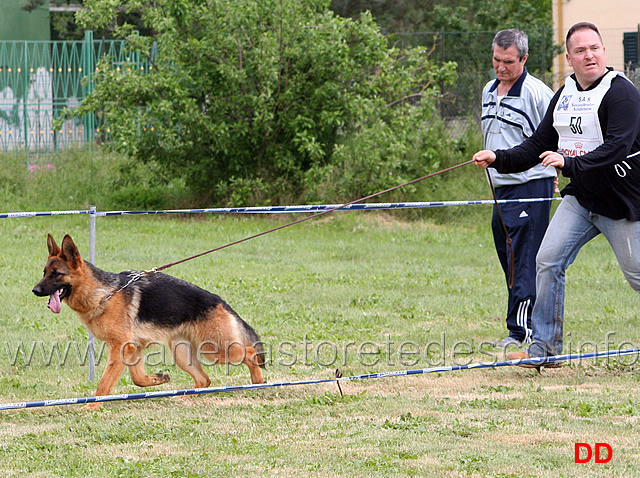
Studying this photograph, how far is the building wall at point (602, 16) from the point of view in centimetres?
2277

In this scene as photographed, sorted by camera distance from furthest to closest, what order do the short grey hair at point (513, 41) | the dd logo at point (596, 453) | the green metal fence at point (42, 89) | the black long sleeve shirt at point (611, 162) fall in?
the green metal fence at point (42, 89)
the short grey hair at point (513, 41)
the black long sleeve shirt at point (611, 162)
the dd logo at point (596, 453)

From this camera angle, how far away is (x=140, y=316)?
5.31 metres

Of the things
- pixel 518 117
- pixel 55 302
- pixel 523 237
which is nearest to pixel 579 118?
pixel 518 117

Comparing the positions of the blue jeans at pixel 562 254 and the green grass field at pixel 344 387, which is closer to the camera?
the green grass field at pixel 344 387

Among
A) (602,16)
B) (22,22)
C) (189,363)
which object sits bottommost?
(189,363)

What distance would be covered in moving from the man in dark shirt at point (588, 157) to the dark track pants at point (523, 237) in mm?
902

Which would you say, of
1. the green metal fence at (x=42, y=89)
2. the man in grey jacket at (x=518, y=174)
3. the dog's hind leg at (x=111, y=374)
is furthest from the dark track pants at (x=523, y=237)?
the green metal fence at (x=42, y=89)

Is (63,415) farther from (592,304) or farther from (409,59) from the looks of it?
(409,59)

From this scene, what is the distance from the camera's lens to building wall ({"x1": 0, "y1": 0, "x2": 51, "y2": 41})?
2158 cm

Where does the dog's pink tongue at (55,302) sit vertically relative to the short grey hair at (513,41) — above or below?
below

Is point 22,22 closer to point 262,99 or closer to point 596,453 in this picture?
point 262,99

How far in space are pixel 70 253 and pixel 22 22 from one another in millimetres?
18654

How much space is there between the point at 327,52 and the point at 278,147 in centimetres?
183

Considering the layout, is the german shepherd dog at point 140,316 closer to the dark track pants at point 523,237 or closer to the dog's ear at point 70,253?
the dog's ear at point 70,253
